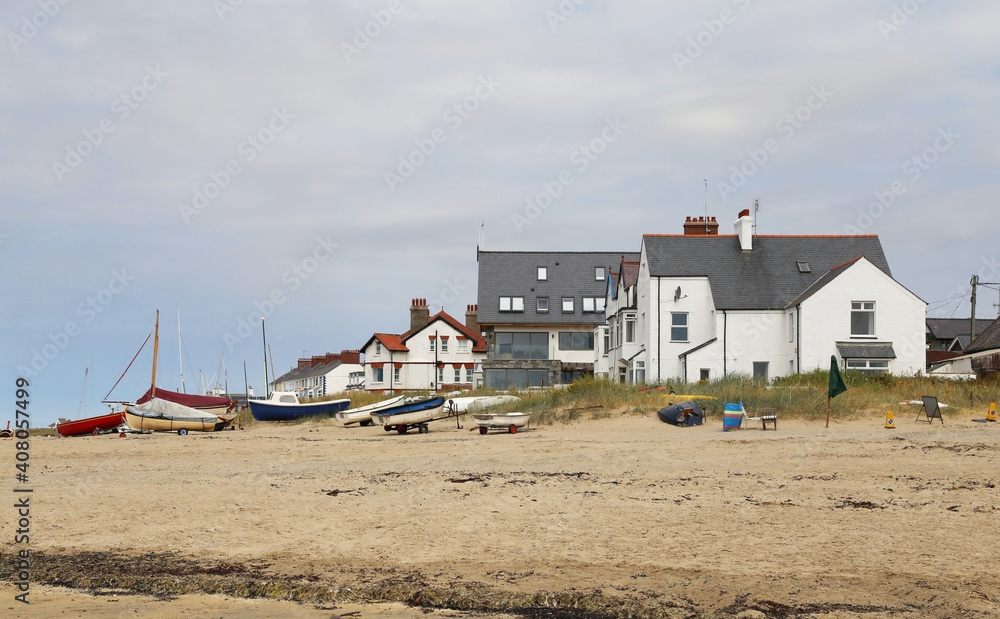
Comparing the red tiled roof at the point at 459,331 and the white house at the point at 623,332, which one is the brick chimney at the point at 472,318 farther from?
the white house at the point at 623,332

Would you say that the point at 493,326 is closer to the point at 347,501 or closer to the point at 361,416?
the point at 361,416

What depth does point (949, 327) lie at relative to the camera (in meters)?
82.9

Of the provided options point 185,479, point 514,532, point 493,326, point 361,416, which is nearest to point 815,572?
point 514,532

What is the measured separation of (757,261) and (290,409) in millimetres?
24163

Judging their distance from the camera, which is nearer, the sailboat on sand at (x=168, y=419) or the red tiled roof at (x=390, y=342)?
the sailboat on sand at (x=168, y=419)

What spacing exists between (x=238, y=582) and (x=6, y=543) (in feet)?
14.4

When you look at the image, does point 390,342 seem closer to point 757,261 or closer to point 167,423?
point 167,423

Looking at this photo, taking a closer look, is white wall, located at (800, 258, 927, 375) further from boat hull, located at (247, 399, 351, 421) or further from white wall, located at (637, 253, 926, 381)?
boat hull, located at (247, 399, 351, 421)

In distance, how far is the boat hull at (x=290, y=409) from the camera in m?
40.9

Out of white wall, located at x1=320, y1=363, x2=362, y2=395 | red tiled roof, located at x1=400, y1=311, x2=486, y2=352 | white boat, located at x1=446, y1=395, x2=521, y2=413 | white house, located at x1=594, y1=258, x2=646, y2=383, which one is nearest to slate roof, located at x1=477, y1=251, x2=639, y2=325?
red tiled roof, located at x1=400, y1=311, x2=486, y2=352

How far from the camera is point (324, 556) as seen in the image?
416 inches

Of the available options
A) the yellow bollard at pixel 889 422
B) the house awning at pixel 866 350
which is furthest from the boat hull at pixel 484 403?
the house awning at pixel 866 350

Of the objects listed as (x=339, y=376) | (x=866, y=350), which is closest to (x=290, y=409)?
(x=866, y=350)

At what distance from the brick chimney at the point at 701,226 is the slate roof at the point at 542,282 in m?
14.5
